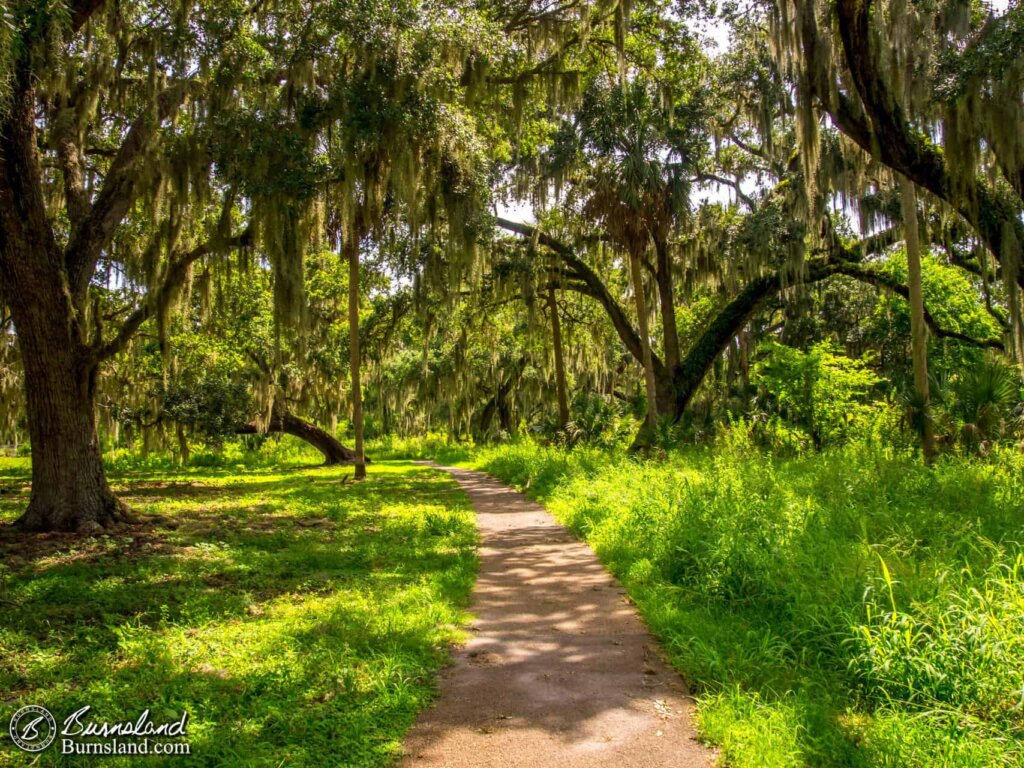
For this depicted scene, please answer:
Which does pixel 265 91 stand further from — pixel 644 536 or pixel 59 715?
pixel 59 715

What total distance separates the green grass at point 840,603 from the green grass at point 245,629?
1.59 metres

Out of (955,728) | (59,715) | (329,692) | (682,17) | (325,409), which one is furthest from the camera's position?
(325,409)

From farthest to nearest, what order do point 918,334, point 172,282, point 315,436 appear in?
point 315,436, point 918,334, point 172,282

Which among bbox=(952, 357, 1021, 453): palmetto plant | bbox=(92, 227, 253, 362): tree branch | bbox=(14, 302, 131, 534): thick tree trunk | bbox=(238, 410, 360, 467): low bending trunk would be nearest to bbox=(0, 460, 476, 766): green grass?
bbox=(14, 302, 131, 534): thick tree trunk

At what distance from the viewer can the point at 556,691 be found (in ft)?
11.9

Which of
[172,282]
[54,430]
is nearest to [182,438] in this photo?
[172,282]

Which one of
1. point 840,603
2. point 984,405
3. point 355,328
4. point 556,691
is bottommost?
point 556,691

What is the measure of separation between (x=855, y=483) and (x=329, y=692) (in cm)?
704

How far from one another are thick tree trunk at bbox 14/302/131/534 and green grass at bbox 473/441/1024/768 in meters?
5.95

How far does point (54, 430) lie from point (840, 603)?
26.9 feet

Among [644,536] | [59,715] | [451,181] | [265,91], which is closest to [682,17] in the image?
[451,181]

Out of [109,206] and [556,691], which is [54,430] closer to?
[109,206]

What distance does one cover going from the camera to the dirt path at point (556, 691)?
2.95m

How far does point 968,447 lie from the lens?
10.8 metres
